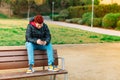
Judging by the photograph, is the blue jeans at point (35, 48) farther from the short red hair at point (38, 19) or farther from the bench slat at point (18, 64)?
the short red hair at point (38, 19)

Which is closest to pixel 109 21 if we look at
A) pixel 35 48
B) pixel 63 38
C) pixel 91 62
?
pixel 63 38

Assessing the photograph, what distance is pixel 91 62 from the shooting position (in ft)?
29.6

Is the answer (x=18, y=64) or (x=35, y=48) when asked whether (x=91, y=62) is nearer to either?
(x=35, y=48)

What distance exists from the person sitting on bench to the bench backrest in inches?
5.5

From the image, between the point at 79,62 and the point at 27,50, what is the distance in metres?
3.58

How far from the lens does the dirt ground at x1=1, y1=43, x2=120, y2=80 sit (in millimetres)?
7199

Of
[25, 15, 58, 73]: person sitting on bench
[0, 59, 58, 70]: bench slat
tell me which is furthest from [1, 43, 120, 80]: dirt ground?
[25, 15, 58, 73]: person sitting on bench

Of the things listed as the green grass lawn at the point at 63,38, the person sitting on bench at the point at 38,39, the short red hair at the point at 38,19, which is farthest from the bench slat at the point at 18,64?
the green grass lawn at the point at 63,38

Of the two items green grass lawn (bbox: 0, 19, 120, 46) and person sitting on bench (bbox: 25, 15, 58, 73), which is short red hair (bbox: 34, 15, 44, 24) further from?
green grass lawn (bbox: 0, 19, 120, 46)

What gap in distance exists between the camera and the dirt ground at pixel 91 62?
7.20 metres

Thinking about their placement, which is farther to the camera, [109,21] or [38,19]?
[109,21]

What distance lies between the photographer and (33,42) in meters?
5.75

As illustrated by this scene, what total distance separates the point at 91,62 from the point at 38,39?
3.60 metres

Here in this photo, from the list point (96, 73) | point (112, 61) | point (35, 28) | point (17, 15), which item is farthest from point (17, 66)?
point (17, 15)
